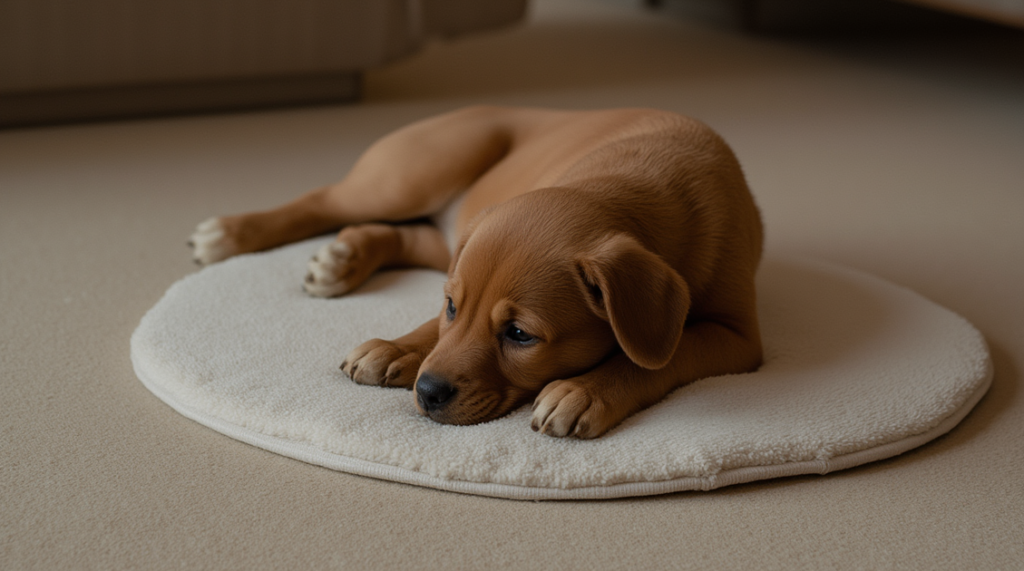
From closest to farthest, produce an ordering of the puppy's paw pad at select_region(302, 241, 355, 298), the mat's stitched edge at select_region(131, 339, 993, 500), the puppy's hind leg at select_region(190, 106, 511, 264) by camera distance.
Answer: the mat's stitched edge at select_region(131, 339, 993, 500) < the puppy's paw pad at select_region(302, 241, 355, 298) < the puppy's hind leg at select_region(190, 106, 511, 264)

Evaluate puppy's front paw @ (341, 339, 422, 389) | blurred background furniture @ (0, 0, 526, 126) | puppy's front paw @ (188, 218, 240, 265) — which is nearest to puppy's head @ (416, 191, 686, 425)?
puppy's front paw @ (341, 339, 422, 389)

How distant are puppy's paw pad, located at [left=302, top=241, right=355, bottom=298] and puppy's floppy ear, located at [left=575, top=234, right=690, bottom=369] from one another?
1.06 m

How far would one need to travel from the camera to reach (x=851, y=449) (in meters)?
Answer: 2.16

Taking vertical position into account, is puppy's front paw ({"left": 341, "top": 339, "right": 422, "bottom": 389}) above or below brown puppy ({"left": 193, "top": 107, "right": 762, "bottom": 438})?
below

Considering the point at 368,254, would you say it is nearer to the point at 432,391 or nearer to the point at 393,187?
the point at 393,187

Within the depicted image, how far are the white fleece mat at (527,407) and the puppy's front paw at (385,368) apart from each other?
0.13ft

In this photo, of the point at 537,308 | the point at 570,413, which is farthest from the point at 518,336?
the point at 570,413

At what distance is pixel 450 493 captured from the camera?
204 cm

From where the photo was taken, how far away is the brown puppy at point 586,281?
2.06 m

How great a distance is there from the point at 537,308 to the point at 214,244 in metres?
1.52

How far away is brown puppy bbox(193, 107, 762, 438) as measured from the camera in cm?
206

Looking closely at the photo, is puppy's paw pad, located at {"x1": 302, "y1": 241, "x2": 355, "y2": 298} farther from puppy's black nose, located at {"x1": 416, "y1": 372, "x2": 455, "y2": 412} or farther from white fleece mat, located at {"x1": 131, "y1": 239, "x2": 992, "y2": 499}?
puppy's black nose, located at {"x1": 416, "y1": 372, "x2": 455, "y2": 412}

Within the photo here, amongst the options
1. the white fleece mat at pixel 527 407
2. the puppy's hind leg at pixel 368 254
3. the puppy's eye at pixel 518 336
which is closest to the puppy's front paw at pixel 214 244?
the white fleece mat at pixel 527 407

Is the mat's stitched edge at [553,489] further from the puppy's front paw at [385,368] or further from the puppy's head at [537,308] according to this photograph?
the puppy's front paw at [385,368]
